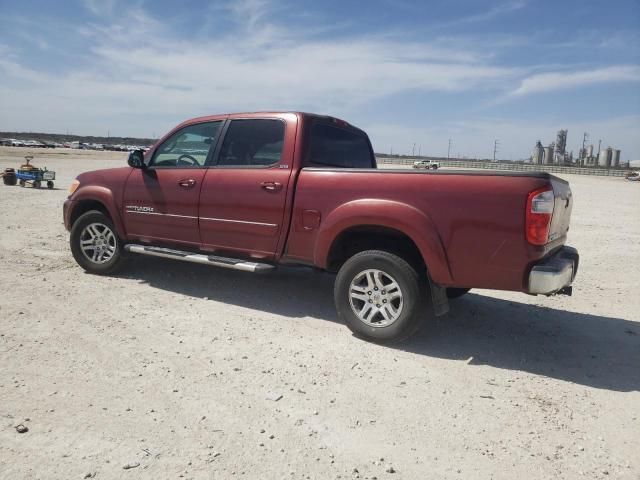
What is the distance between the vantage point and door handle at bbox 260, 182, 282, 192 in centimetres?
453

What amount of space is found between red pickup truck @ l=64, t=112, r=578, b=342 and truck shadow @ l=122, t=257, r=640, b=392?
1.28ft

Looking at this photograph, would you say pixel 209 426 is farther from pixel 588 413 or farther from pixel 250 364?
pixel 588 413

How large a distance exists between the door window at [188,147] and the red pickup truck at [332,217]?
13 millimetres

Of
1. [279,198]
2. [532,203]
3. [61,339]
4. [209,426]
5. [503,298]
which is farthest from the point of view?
[503,298]

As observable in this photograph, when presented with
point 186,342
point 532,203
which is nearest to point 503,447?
point 532,203

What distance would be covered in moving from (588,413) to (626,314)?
2624 millimetres

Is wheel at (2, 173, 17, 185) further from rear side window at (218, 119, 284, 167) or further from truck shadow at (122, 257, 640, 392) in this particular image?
rear side window at (218, 119, 284, 167)

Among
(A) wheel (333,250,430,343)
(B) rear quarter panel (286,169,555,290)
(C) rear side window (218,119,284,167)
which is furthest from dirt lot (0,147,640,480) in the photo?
(C) rear side window (218,119,284,167)

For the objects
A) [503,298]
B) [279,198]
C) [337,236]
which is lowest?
[503,298]

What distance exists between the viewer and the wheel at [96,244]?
5.84 meters

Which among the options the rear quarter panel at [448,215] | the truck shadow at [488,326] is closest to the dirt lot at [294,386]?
the truck shadow at [488,326]

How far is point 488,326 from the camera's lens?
4711 millimetres

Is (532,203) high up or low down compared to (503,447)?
up

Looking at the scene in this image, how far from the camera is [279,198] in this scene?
452 cm
